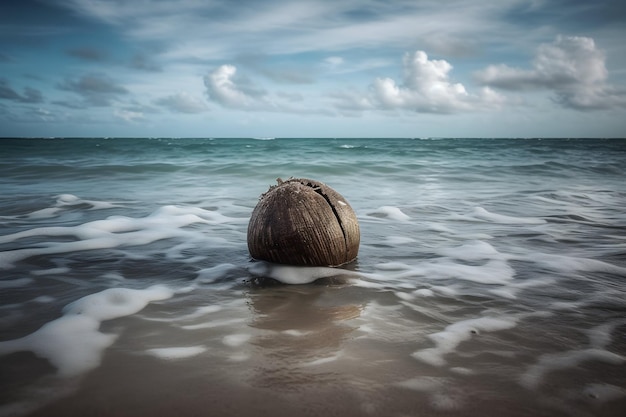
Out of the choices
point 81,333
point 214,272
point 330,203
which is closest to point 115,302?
point 81,333

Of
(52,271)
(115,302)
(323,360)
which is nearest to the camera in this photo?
(323,360)

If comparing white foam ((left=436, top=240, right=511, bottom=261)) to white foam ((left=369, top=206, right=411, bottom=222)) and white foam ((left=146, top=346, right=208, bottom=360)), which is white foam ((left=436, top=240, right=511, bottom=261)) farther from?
white foam ((left=146, top=346, right=208, bottom=360))

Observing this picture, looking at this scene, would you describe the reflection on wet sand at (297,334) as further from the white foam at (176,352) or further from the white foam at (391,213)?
the white foam at (391,213)

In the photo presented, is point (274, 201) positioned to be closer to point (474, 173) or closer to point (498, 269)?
point (498, 269)

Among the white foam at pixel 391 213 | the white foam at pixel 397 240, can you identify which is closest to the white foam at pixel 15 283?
the white foam at pixel 397 240

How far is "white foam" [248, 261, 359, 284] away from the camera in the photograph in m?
3.61

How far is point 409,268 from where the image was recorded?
413cm

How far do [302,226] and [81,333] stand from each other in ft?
5.96

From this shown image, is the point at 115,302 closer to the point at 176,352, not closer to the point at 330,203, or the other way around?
the point at 176,352

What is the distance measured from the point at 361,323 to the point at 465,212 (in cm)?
556

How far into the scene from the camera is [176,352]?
237cm

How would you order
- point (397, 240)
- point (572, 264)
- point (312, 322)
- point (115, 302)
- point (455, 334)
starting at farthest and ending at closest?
point (397, 240)
point (572, 264)
point (115, 302)
point (312, 322)
point (455, 334)

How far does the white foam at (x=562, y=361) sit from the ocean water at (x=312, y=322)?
0.01 meters

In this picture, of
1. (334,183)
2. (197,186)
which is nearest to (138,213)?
(197,186)
